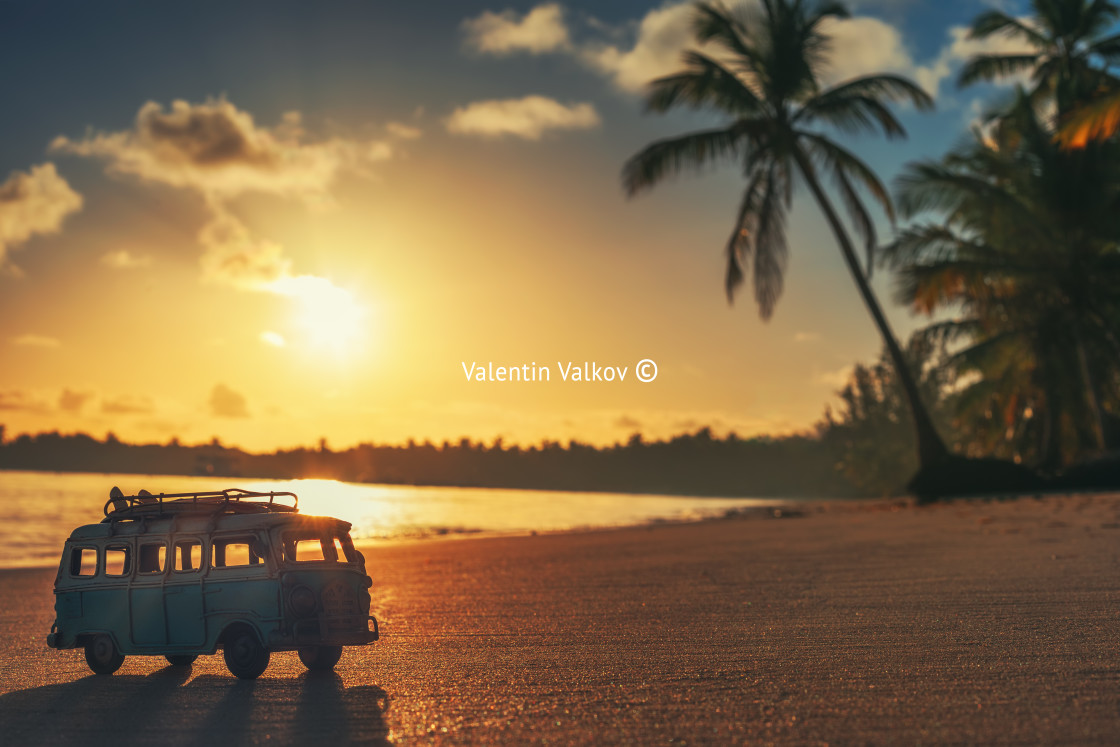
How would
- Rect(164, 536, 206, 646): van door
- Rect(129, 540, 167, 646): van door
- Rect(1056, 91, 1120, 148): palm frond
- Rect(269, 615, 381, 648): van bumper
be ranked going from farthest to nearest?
Rect(1056, 91, 1120, 148): palm frond, Rect(129, 540, 167, 646): van door, Rect(164, 536, 206, 646): van door, Rect(269, 615, 381, 648): van bumper

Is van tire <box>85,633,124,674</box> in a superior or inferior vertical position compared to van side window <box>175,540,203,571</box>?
inferior

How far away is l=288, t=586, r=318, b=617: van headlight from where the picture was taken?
596 centimetres

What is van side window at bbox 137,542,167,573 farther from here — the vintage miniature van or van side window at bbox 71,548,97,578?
van side window at bbox 71,548,97,578

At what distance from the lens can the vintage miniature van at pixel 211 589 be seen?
19.6 ft

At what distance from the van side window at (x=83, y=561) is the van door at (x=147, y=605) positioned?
474 mm

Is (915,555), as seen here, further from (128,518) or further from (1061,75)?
(1061,75)

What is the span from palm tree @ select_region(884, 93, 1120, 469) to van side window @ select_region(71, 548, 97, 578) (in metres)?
A: 23.9

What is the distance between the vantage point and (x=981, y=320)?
2984 centimetres

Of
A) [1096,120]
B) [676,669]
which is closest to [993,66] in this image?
[1096,120]

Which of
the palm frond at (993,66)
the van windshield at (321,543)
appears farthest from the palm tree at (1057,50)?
the van windshield at (321,543)

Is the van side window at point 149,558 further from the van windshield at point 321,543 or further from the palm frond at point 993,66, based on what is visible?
the palm frond at point 993,66

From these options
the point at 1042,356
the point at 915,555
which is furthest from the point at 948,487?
the point at 915,555

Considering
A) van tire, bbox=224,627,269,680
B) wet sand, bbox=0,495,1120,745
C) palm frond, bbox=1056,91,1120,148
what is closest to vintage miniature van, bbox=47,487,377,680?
van tire, bbox=224,627,269,680

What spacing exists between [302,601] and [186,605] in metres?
0.94
